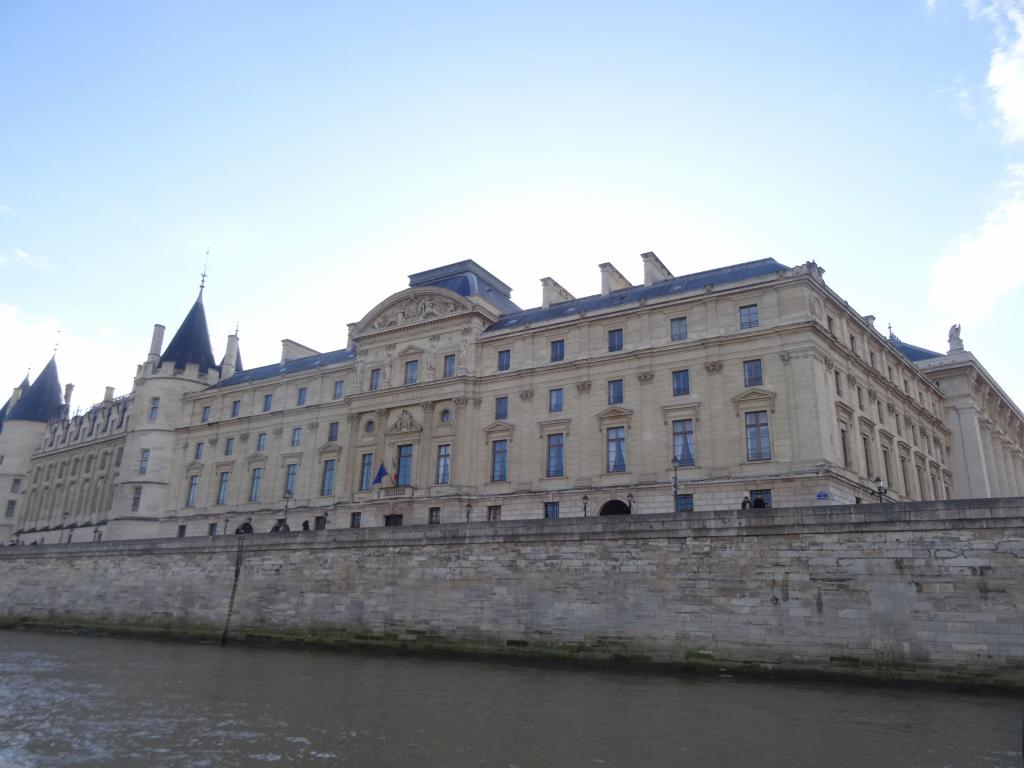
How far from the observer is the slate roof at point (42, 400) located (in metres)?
80.4

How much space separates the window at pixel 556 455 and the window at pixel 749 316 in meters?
10.8

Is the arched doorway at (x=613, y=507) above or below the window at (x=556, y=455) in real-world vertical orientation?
below

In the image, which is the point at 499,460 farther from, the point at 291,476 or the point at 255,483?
the point at 255,483

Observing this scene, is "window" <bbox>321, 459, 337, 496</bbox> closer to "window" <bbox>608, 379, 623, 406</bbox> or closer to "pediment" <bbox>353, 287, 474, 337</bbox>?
"pediment" <bbox>353, 287, 474, 337</bbox>

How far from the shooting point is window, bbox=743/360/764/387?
35.5 m

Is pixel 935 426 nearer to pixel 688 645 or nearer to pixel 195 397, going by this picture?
pixel 688 645

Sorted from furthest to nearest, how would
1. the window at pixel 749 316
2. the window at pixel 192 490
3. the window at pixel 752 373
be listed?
1. the window at pixel 192 490
2. the window at pixel 749 316
3. the window at pixel 752 373

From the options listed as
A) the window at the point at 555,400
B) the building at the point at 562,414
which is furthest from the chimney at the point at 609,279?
the window at the point at 555,400

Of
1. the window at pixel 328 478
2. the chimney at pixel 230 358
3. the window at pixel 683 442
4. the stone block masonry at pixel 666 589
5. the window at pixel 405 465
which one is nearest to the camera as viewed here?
the stone block masonry at pixel 666 589

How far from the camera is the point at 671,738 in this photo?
13.3 meters

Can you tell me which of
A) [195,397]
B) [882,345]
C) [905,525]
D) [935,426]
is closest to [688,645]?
[905,525]

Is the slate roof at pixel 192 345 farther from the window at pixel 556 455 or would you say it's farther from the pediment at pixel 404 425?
the window at pixel 556 455

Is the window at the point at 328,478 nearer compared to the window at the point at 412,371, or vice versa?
the window at the point at 412,371

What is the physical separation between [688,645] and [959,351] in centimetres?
4102
